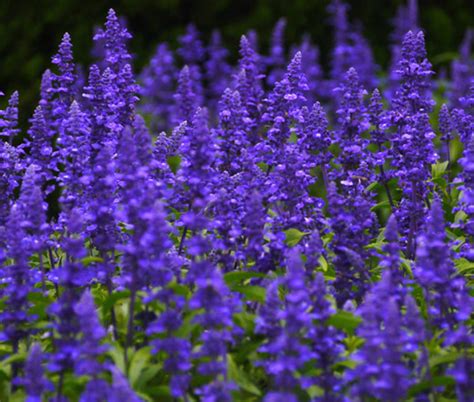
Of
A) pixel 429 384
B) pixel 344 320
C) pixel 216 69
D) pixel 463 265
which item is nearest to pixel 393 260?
pixel 344 320

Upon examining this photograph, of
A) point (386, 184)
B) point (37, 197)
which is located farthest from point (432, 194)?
point (37, 197)

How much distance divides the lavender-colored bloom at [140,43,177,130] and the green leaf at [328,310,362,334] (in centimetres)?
887

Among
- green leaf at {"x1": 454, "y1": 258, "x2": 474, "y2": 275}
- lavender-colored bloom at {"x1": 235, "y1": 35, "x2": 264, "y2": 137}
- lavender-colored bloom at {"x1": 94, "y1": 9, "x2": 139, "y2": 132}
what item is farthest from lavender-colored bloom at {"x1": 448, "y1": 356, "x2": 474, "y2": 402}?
lavender-colored bloom at {"x1": 235, "y1": 35, "x2": 264, "y2": 137}

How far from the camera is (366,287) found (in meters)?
5.84

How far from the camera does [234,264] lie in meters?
6.44

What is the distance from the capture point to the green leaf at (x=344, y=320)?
5.30 meters

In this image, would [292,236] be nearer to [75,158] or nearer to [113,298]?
[113,298]

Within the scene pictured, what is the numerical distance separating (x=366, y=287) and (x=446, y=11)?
1442 cm

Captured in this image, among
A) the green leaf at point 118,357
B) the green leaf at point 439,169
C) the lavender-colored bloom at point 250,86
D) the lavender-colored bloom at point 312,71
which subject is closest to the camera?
the green leaf at point 118,357

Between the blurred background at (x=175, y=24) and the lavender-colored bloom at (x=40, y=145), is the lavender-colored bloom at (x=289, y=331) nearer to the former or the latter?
the lavender-colored bloom at (x=40, y=145)

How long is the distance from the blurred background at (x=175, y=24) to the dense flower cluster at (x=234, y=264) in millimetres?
6143

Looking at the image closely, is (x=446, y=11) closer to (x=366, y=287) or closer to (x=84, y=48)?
(x=84, y=48)

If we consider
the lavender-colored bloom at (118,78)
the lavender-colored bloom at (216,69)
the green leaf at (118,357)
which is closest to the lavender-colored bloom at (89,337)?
the green leaf at (118,357)

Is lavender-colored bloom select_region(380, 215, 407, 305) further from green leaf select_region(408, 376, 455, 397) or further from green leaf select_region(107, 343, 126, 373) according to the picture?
green leaf select_region(107, 343, 126, 373)
